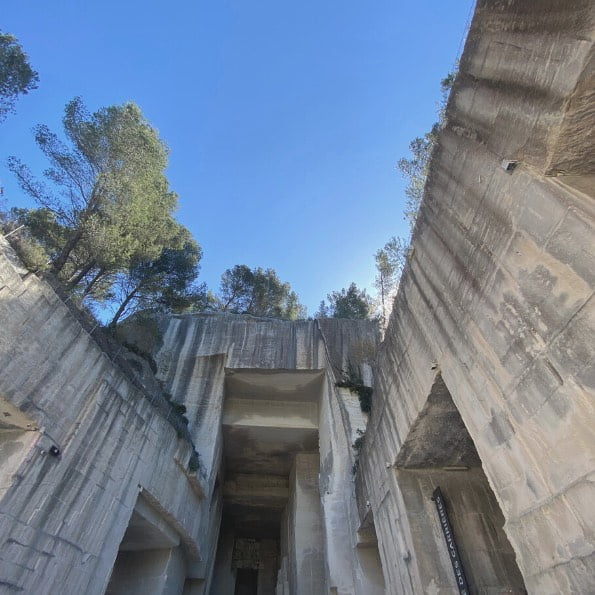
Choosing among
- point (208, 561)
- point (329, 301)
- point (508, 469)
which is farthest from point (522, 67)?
point (329, 301)

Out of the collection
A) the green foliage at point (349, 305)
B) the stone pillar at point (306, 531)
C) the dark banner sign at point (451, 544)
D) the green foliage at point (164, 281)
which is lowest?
the dark banner sign at point (451, 544)

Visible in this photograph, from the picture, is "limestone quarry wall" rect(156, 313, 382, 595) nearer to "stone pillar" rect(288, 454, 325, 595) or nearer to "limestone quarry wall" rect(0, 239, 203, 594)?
"stone pillar" rect(288, 454, 325, 595)

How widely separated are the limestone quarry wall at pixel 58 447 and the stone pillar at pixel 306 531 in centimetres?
818

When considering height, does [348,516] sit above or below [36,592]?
above

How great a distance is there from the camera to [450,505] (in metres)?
6.53

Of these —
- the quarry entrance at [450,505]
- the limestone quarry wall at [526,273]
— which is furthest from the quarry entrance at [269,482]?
the limestone quarry wall at [526,273]

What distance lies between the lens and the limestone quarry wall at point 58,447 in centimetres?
610

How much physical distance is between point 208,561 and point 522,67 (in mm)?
18601

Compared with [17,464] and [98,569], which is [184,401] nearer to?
[98,569]

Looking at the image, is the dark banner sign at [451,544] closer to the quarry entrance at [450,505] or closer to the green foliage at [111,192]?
the quarry entrance at [450,505]

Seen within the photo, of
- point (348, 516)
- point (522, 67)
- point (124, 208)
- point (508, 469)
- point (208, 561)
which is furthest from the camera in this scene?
point (208, 561)

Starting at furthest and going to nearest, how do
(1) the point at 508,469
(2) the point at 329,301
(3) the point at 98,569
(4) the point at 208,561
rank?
1. (2) the point at 329,301
2. (4) the point at 208,561
3. (3) the point at 98,569
4. (1) the point at 508,469

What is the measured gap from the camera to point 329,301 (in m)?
32.1

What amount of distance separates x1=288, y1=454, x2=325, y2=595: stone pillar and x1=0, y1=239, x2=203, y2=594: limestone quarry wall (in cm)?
818
